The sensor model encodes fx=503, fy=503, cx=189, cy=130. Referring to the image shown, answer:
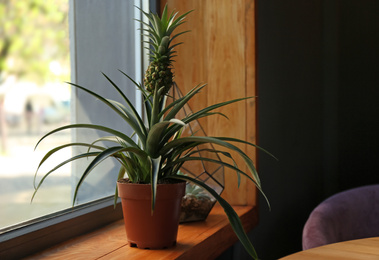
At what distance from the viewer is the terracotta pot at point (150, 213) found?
4.63 ft

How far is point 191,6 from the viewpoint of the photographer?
86.4 inches

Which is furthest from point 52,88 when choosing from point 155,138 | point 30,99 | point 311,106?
point 311,106

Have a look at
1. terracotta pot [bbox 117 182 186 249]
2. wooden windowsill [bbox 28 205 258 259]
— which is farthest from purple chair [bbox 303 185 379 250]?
terracotta pot [bbox 117 182 186 249]

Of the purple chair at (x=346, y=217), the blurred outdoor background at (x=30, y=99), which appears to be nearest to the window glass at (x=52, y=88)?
the blurred outdoor background at (x=30, y=99)

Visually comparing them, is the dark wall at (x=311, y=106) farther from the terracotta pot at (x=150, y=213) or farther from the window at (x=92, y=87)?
the terracotta pot at (x=150, y=213)

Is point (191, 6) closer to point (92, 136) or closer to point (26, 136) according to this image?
point (92, 136)

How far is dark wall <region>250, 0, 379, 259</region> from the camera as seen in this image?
2.58 metres

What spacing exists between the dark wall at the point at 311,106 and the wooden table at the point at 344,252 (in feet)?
3.50

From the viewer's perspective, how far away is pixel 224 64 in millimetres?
2199

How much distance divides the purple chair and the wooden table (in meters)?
0.45

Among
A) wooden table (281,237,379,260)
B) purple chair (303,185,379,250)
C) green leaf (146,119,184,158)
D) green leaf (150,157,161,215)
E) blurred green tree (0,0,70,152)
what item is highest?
blurred green tree (0,0,70,152)

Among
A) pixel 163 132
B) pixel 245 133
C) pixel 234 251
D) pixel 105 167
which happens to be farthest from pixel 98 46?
pixel 234 251

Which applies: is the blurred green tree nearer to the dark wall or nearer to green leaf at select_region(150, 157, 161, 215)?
green leaf at select_region(150, 157, 161, 215)

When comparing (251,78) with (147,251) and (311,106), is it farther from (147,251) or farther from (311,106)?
(311,106)
